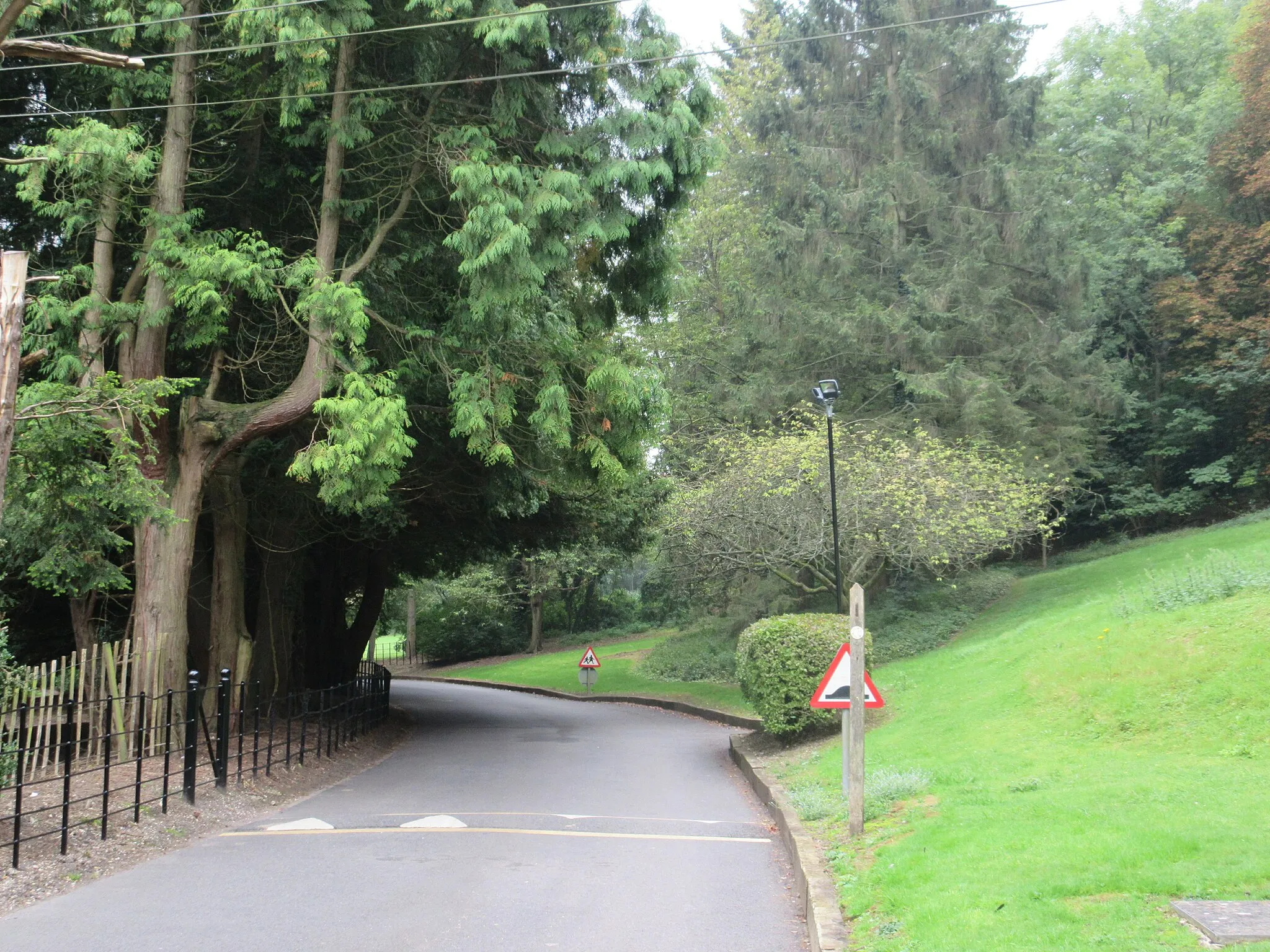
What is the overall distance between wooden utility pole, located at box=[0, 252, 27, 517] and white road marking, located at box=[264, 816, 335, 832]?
14.3 feet

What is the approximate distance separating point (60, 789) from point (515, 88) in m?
9.70

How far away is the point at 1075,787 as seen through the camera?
9.17 metres

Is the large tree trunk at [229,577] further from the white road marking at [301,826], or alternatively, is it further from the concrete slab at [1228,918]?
the concrete slab at [1228,918]

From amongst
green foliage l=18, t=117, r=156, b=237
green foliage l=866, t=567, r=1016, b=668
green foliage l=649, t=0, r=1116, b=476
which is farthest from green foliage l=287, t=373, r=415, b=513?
green foliage l=649, t=0, r=1116, b=476

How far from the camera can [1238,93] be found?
3466cm

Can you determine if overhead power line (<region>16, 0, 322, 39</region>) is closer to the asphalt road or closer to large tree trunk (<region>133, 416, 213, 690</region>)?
large tree trunk (<region>133, 416, 213, 690</region>)

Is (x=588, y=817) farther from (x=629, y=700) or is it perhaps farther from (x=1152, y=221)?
Result: (x=1152, y=221)

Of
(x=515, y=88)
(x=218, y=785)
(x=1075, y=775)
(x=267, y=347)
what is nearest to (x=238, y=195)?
(x=267, y=347)

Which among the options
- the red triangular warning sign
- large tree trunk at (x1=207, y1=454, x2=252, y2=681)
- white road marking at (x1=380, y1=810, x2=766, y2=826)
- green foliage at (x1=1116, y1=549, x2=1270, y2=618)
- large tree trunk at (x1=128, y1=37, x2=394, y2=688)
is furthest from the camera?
large tree trunk at (x1=207, y1=454, x2=252, y2=681)

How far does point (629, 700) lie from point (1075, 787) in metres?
24.2

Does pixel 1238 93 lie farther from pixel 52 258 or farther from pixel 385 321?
pixel 52 258

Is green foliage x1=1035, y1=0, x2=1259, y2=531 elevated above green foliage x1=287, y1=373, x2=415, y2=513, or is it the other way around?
green foliage x1=1035, y1=0, x2=1259, y2=531

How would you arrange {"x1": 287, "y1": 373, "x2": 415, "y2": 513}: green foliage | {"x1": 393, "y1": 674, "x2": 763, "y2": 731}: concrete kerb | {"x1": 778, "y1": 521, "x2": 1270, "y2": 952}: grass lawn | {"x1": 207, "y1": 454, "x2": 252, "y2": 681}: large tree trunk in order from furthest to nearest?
{"x1": 393, "y1": 674, "x2": 763, "y2": 731}: concrete kerb
{"x1": 207, "y1": 454, "x2": 252, "y2": 681}: large tree trunk
{"x1": 287, "y1": 373, "x2": 415, "y2": 513}: green foliage
{"x1": 778, "y1": 521, "x2": 1270, "y2": 952}: grass lawn

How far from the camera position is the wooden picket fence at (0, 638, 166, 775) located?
396 inches
